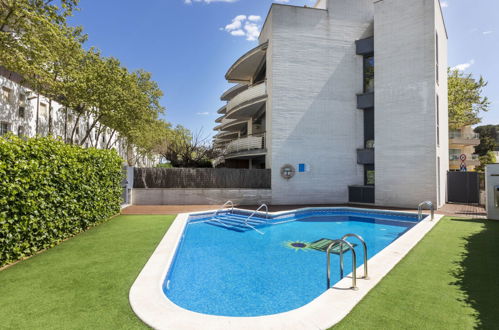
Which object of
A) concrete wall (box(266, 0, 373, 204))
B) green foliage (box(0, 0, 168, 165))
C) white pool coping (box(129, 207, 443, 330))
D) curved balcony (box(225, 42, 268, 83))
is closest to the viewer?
white pool coping (box(129, 207, 443, 330))

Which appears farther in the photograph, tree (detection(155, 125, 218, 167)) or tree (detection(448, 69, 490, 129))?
tree (detection(448, 69, 490, 129))

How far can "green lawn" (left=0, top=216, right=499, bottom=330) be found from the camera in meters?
3.23

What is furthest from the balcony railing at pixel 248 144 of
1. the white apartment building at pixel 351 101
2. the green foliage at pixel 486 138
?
the green foliage at pixel 486 138

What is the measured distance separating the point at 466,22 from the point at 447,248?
16963 millimetres

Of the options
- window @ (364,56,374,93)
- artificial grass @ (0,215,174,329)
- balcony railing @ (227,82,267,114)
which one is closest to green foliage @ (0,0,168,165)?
artificial grass @ (0,215,174,329)

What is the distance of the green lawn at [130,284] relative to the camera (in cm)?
323

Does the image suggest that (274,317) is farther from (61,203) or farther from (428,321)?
(61,203)

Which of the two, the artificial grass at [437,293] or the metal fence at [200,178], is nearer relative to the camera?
the artificial grass at [437,293]

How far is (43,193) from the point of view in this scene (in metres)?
6.19

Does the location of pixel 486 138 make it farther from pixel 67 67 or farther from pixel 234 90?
pixel 67 67

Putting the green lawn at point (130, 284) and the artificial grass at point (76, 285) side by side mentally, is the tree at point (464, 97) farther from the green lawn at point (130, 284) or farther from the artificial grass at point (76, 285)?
the artificial grass at point (76, 285)

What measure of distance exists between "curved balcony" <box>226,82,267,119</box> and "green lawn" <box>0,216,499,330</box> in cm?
1367

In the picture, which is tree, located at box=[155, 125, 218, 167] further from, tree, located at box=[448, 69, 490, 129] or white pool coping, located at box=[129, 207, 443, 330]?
tree, located at box=[448, 69, 490, 129]

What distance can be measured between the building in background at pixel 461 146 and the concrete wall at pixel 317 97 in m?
29.5
